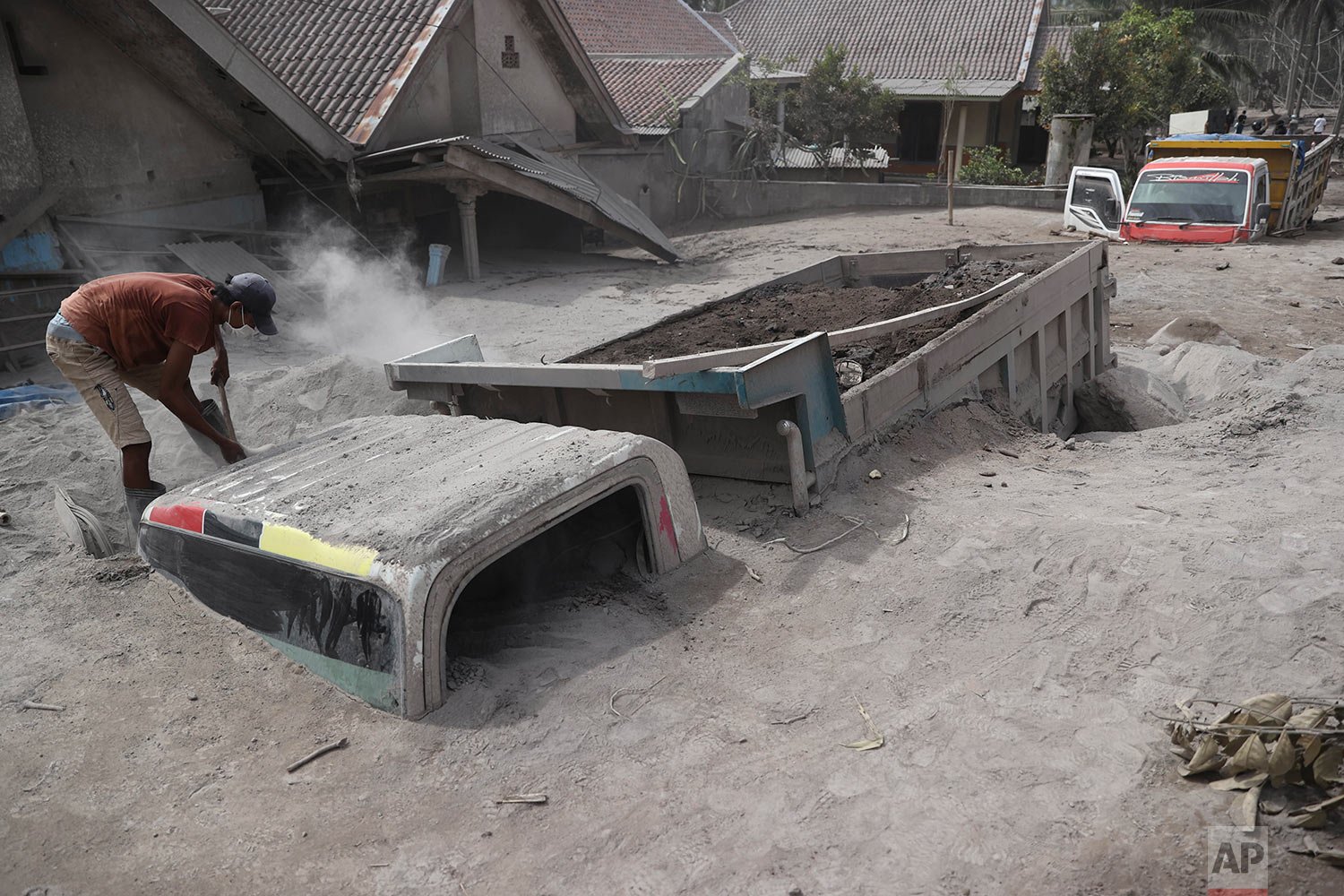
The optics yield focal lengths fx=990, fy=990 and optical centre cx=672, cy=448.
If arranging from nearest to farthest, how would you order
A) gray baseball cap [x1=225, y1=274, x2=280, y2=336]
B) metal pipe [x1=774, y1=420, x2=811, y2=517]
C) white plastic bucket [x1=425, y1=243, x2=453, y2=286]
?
metal pipe [x1=774, y1=420, x2=811, y2=517]
gray baseball cap [x1=225, y1=274, x2=280, y2=336]
white plastic bucket [x1=425, y1=243, x2=453, y2=286]

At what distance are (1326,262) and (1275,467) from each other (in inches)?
408

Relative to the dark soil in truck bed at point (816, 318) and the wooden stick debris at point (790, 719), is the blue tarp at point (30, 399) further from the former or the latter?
the wooden stick debris at point (790, 719)

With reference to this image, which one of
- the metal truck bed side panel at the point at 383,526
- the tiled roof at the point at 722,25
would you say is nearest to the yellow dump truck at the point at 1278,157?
the metal truck bed side panel at the point at 383,526

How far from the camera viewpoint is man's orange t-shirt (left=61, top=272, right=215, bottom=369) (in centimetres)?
485

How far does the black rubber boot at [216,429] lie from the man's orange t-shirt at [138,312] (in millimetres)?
506

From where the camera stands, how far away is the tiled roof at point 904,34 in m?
26.4

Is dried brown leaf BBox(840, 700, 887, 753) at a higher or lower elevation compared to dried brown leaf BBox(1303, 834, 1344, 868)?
lower

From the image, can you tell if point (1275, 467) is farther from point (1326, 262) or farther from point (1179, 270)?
point (1326, 262)

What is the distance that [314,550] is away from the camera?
3461 millimetres

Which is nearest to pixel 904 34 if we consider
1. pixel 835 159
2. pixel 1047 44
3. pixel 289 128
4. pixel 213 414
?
pixel 1047 44

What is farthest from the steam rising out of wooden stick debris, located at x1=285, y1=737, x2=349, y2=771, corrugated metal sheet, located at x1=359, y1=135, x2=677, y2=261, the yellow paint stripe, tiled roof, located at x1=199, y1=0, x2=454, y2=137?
wooden stick debris, located at x1=285, y1=737, x2=349, y2=771

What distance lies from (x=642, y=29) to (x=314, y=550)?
30066mm

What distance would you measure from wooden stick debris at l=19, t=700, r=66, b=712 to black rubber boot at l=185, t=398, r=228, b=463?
1.72 meters

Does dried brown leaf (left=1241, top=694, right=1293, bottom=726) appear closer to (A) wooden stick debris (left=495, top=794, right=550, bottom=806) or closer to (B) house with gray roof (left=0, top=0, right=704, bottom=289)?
(A) wooden stick debris (left=495, top=794, right=550, bottom=806)
